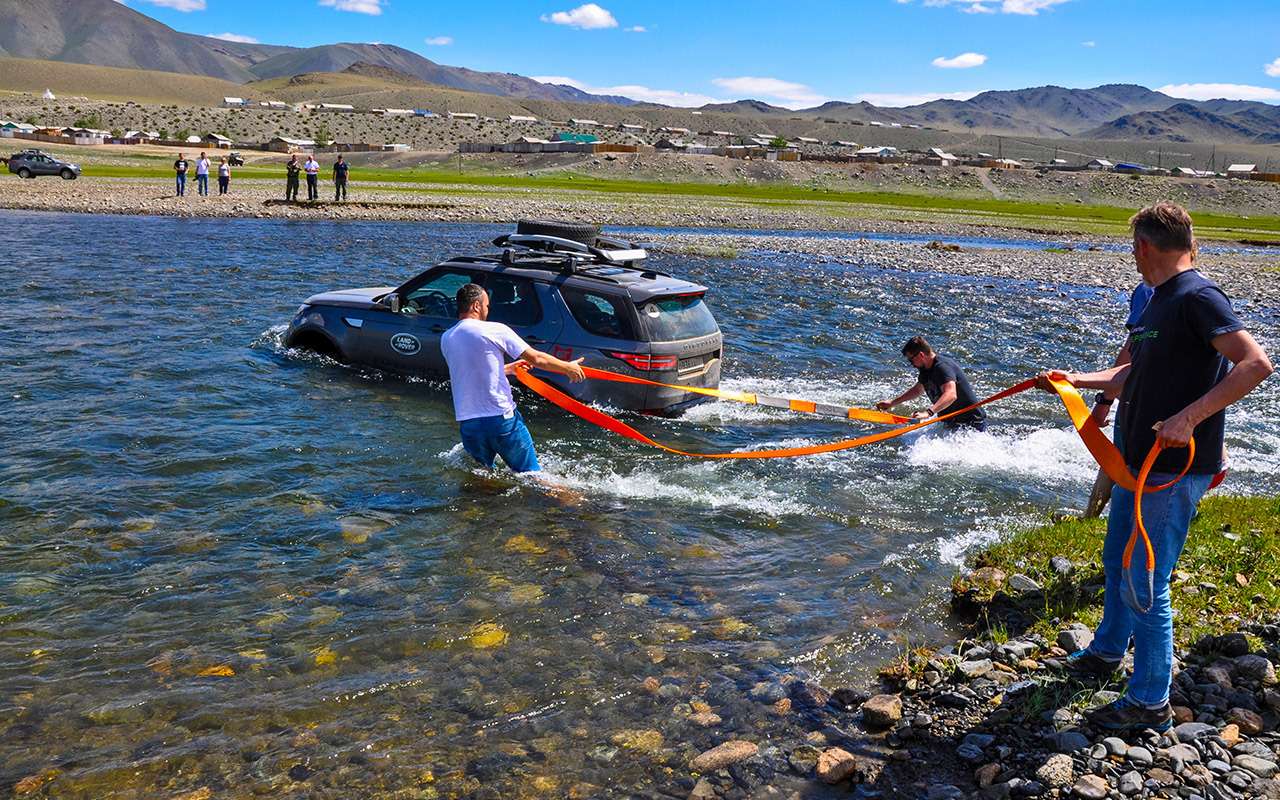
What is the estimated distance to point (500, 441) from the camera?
9023mm

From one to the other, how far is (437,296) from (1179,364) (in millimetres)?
9425

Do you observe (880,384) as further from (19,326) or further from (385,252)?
(385,252)

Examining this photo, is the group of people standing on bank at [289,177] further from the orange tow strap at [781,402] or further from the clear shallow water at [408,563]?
the orange tow strap at [781,402]

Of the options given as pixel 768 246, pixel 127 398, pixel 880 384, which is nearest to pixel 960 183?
pixel 768 246

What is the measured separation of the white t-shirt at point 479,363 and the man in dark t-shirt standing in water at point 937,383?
172 inches

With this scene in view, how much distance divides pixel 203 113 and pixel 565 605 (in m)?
167

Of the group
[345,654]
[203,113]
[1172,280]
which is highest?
[203,113]

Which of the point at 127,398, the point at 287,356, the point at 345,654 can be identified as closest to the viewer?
the point at 345,654

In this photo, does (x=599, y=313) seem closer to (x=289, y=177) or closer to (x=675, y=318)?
(x=675, y=318)

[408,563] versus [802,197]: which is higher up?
[802,197]

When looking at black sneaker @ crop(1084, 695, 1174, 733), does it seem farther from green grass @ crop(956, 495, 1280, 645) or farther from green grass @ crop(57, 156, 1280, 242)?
green grass @ crop(57, 156, 1280, 242)

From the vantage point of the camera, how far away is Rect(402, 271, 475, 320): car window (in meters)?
12.5

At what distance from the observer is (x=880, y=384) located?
1523 cm

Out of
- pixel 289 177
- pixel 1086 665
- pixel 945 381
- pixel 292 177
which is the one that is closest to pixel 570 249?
pixel 945 381
